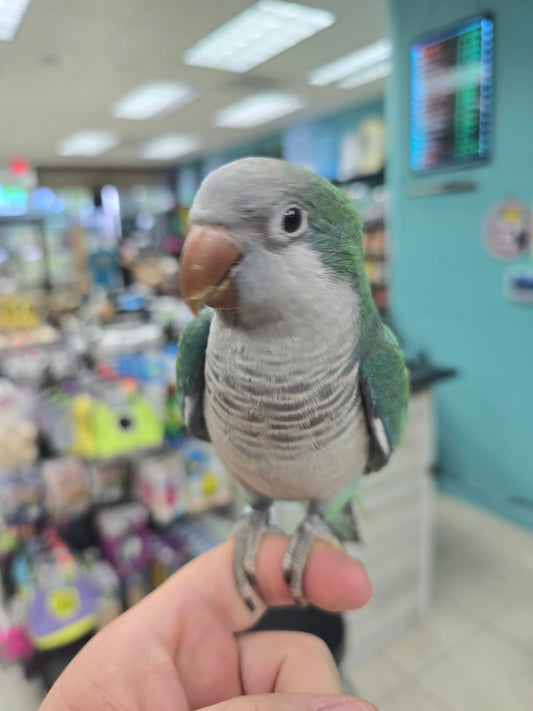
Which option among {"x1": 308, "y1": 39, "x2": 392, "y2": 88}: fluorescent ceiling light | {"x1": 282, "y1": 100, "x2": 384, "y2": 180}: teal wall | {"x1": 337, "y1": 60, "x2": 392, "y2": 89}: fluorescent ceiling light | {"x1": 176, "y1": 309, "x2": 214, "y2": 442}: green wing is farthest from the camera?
{"x1": 282, "y1": 100, "x2": 384, "y2": 180}: teal wall

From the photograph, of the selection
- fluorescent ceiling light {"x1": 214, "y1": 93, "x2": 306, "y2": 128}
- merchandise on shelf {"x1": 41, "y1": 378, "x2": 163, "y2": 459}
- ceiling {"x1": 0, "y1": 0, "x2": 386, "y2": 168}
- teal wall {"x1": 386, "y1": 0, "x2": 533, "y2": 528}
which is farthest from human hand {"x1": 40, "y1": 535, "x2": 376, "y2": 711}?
fluorescent ceiling light {"x1": 214, "y1": 93, "x2": 306, "y2": 128}

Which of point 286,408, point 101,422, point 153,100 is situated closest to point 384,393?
point 286,408

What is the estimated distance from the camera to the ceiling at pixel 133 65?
7.00ft

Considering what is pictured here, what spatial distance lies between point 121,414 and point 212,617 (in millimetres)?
713

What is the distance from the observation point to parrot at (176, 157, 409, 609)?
1.09ft

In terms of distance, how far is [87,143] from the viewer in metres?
6.30

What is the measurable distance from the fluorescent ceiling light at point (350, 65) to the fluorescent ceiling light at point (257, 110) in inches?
19.1

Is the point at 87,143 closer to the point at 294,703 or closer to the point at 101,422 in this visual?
the point at 101,422

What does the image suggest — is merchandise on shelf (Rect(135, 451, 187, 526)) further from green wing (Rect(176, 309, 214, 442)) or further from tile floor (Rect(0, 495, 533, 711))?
green wing (Rect(176, 309, 214, 442))

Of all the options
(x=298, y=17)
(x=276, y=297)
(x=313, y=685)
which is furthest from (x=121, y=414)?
(x=298, y=17)

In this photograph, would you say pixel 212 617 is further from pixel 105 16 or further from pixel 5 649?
pixel 105 16

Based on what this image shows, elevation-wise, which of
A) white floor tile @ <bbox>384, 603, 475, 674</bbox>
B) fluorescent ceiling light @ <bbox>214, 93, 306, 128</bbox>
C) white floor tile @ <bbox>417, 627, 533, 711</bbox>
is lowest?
white floor tile @ <bbox>384, 603, 475, 674</bbox>

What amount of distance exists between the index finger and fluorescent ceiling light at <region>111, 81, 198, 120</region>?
3.86 metres

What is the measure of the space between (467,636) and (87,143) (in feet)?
22.1
